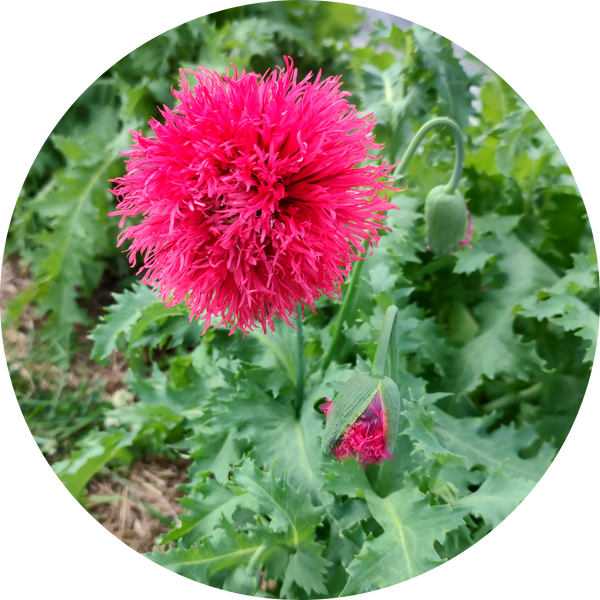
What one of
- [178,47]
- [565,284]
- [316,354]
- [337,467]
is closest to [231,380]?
[316,354]

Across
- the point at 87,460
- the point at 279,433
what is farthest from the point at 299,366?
the point at 87,460

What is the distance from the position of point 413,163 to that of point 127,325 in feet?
2.18

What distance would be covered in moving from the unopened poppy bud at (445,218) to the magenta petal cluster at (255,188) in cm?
17

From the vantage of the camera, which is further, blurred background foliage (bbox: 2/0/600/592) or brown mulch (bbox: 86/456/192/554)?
brown mulch (bbox: 86/456/192/554)

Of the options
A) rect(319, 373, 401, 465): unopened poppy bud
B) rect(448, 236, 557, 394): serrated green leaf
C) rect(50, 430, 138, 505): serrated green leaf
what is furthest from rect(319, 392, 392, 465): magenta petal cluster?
rect(50, 430, 138, 505): serrated green leaf

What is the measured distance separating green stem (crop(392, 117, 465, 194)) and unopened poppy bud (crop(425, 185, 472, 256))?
0.06 feet

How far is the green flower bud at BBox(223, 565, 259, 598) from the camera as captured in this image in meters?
0.76

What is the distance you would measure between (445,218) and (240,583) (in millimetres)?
637

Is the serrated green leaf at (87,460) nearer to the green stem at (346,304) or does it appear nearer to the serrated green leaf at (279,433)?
the serrated green leaf at (279,433)

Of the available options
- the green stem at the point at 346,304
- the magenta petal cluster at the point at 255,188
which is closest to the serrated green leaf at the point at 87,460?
the green stem at the point at 346,304

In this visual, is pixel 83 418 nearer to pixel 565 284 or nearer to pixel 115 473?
pixel 115 473

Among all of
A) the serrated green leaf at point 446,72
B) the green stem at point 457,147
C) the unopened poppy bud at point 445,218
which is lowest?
the unopened poppy bud at point 445,218

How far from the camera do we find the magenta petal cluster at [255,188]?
55 centimetres

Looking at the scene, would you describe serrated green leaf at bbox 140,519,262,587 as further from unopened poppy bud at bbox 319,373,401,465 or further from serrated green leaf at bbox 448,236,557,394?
serrated green leaf at bbox 448,236,557,394
